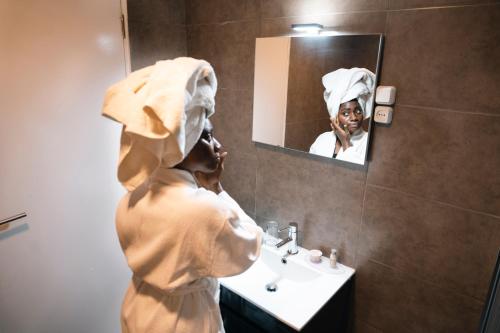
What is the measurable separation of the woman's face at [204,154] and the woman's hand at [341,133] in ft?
2.11

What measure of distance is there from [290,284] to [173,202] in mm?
938

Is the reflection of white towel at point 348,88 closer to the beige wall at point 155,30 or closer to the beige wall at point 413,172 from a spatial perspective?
the beige wall at point 413,172

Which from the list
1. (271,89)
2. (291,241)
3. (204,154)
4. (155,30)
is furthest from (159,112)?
(155,30)

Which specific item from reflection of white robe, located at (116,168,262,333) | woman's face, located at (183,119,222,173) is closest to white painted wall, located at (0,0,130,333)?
reflection of white robe, located at (116,168,262,333)

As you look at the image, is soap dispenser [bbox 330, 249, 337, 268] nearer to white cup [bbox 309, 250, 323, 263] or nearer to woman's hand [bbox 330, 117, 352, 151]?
white cup [bbox 309, 250, 323, 263]

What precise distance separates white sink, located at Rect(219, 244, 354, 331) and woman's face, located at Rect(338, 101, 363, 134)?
26.1 inches

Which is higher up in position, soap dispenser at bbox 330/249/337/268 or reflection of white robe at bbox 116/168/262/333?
reflection of white robe at bbox 116/168/262/333

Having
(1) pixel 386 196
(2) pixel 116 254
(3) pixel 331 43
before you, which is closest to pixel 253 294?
(1) pixel 386 196

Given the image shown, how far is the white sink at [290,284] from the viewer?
1.27 metres

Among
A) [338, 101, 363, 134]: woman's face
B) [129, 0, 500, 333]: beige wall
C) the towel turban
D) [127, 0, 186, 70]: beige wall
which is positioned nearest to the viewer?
the towel turban

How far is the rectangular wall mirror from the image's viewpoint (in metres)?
1.27

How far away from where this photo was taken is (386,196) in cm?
131

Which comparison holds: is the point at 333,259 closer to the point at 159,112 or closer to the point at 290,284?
the point at 290,284

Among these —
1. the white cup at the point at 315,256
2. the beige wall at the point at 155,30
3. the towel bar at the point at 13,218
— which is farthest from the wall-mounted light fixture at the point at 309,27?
the towel bar at the point at 13,218
